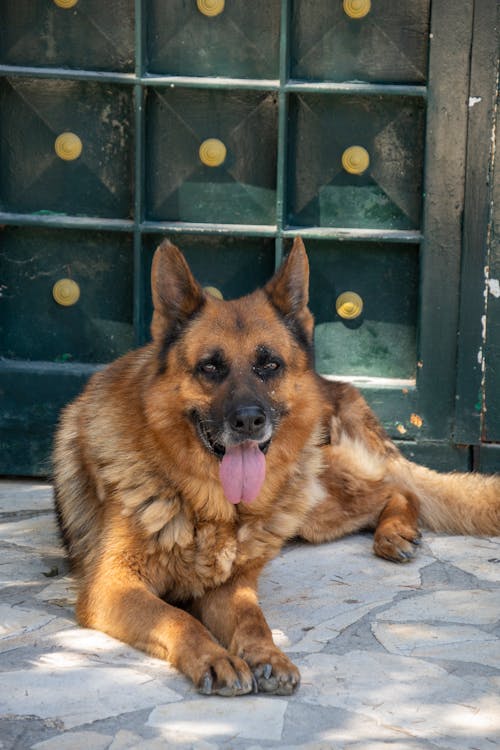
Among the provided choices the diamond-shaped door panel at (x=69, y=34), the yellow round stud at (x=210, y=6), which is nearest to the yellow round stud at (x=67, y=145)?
the diamond-shaped door panel at (x=69, y=34)

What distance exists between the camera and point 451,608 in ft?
12.9

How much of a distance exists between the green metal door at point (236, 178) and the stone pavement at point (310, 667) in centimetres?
128

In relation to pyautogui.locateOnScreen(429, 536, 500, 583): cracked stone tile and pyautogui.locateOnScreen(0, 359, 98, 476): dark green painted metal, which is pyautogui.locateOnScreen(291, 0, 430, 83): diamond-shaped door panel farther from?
pyautogui.locateOnScreen(429, 536, 500, 583): cracked stone tile

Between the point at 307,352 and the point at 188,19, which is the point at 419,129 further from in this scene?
the point at 307,352

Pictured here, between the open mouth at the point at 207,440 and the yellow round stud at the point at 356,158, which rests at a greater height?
the yellow round stud at the point at 356,158

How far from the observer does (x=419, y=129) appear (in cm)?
547

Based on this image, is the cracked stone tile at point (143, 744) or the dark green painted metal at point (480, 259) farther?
the dark green painted metal at point (480, 259)

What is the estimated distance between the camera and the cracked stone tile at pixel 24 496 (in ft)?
17.0

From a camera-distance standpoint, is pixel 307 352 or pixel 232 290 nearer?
pixel 307 352

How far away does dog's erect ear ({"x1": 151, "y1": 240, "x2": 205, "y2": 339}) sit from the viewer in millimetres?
3900

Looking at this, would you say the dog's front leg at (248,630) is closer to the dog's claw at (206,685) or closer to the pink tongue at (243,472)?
the dog's claw at (206,685)

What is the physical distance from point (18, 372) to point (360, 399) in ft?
6.16

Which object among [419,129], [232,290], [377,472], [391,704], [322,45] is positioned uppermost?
[322,45]

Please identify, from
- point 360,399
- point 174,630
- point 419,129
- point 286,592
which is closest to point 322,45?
point 419,129
